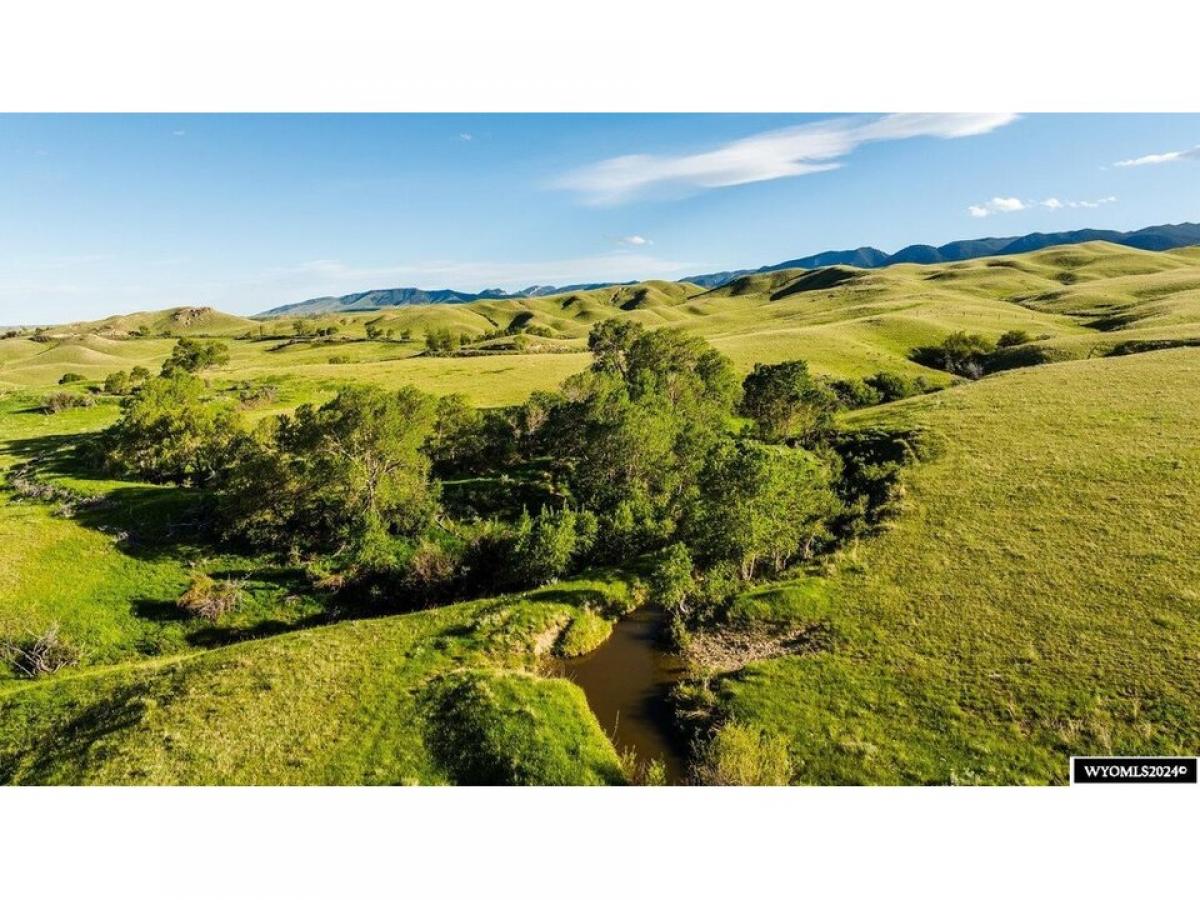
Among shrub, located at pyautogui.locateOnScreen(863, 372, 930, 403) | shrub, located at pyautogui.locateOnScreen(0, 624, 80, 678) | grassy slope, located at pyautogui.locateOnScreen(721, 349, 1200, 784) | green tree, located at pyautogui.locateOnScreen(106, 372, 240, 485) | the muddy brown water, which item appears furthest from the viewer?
shrub, located at pyautogui.locateOnScreen(863, 372, 930, 403)

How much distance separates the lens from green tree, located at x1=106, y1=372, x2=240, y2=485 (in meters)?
53.7

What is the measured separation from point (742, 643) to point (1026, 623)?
13602 mm

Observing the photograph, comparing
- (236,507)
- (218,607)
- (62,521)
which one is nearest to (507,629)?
(218,607)

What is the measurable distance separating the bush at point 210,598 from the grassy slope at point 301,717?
16.6 feet

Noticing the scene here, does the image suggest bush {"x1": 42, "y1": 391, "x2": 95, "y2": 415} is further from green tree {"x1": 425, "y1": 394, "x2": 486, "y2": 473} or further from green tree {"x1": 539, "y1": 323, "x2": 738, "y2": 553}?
green tree {"x1": 539, "y1": 323, "x2": 738, "y2": 553}

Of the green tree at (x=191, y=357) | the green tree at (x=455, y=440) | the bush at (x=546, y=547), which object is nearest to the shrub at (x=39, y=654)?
the bush at (x=546, y=547)

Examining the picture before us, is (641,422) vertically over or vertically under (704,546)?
over

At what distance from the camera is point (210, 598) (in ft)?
121

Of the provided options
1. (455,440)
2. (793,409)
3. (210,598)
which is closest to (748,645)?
(210,598)

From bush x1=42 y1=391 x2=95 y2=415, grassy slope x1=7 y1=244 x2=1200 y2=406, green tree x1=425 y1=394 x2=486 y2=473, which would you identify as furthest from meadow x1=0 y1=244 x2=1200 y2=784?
grassy slope x1=7 y1=244 x2=1200 y2=406

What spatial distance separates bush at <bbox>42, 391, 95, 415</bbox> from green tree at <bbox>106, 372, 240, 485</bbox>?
128 feet

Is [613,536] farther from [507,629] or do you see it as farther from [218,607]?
[218,607]

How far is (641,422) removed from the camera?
49625mm

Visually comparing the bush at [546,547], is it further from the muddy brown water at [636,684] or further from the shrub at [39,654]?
the shrub at [39,654]
